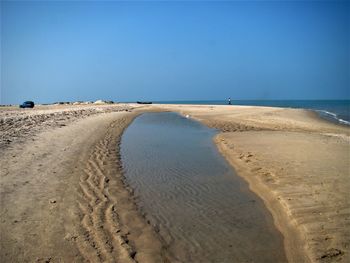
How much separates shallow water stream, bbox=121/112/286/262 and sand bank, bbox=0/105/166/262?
0.45 m

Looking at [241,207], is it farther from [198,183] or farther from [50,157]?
[50,157]

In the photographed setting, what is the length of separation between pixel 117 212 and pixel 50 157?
5.71 m

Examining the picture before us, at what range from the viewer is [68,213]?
6312mm

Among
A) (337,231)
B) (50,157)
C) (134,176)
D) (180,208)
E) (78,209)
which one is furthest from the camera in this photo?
(50,157)

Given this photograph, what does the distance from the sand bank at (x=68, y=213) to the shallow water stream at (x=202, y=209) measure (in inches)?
17.7

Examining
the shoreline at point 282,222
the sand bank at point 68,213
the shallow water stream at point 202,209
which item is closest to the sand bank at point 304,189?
the shoreline at point 282,222

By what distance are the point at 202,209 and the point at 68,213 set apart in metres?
2.96

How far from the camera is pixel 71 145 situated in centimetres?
1402

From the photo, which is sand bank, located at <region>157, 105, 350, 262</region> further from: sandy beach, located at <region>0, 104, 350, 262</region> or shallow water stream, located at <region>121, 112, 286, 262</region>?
shallow water stream, located at <region>121, 112, 286, 262</region>

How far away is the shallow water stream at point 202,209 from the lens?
518cm

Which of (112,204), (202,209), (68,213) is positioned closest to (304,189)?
(202,209)

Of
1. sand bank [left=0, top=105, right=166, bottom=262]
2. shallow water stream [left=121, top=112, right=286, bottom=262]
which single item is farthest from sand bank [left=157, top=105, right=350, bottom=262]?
sand bank [left=0, top=105, right=166, bottom=262]

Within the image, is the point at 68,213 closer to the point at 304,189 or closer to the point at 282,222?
the point at 282,222

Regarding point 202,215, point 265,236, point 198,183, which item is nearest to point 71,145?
point 198,183
